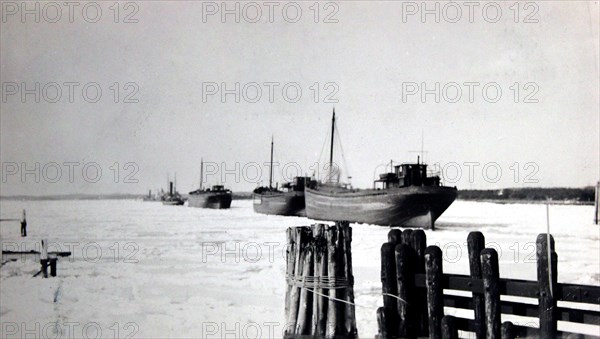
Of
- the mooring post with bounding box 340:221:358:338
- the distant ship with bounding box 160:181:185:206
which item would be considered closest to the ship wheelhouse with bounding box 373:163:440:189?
the distant ship with bounding box 160:181:185:206

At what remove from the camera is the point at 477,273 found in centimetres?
342

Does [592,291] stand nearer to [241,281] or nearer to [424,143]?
[241,281]

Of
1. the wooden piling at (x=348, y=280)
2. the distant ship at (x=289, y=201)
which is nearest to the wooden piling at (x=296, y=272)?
the wooden piling at (x=348, y=280)

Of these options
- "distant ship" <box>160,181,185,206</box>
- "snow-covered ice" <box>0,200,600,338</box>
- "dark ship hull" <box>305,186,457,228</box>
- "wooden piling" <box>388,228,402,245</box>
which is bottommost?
"snow-covered ice" <box>0,200,600,338</box>

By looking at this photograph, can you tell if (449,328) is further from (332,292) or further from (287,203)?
(287,203)

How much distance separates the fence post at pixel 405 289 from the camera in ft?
12.1

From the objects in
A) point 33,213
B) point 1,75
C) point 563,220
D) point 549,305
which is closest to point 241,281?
point 33,213

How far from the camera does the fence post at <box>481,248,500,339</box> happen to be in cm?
327

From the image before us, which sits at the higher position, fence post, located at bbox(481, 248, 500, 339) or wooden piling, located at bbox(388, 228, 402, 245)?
wooden piling, located at bbox(388, 228, 402, 245)

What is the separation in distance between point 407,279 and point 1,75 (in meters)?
8.76

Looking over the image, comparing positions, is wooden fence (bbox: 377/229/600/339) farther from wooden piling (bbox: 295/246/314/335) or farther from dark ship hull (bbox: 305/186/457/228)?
dark ship hull (bbox: 305/186/457/228)

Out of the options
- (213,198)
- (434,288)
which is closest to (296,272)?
(434,288)

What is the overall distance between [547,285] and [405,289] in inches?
35.3

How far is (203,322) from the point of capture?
25.3 feet
